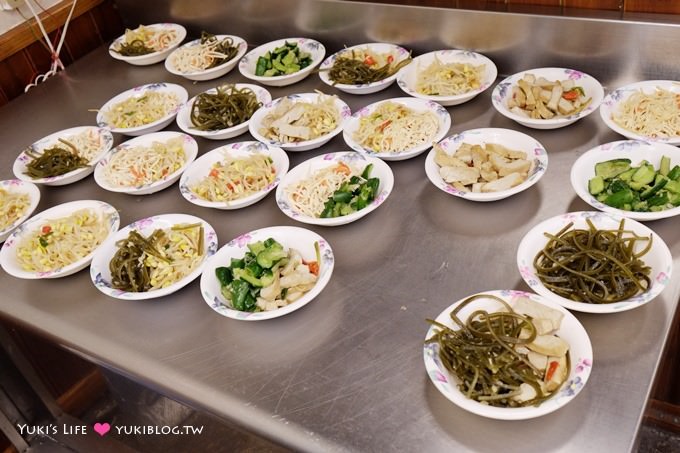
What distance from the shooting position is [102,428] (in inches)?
110

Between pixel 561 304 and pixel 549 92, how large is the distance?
1.03 metres

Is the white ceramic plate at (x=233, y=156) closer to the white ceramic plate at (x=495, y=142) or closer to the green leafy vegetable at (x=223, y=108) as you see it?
the green leafy vegetable at (x=223, y=108)

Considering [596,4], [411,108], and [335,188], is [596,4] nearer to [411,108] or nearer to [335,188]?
[411,108]

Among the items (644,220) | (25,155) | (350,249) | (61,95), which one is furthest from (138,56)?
(644,220)

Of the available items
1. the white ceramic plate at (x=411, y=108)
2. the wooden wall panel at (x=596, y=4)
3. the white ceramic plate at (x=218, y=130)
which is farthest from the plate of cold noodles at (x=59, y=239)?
the wooden wall panel at (x=596, y=4)

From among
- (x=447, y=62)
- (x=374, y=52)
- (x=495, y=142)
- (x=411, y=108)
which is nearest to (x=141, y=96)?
(x=374, y=52)

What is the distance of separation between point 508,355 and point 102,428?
2148 mm

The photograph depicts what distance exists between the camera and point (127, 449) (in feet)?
8.69

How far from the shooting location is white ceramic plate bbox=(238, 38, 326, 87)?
2.74 m

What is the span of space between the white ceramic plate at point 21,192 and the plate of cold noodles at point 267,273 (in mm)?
946

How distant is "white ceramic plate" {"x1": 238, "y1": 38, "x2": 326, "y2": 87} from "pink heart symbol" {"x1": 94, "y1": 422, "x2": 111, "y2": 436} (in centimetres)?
174

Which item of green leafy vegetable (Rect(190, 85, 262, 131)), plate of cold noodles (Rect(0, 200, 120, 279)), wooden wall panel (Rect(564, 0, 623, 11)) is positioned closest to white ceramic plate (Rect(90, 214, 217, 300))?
plate of cold noodles (Rect(0, 200, 120, 279))

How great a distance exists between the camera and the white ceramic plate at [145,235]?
1834 mm

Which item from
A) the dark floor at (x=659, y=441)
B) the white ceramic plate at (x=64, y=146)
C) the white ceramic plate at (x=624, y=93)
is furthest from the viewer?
the dark floor at (x=659, y=441)
